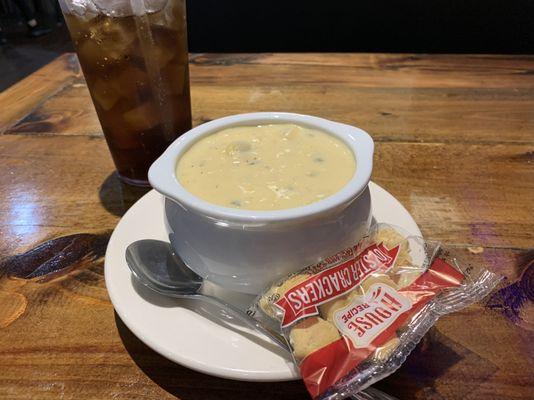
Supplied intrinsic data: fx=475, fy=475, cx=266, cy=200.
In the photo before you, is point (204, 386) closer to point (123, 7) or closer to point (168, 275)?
point (168, 275)

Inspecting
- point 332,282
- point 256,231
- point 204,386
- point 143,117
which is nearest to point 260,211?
point 256,231

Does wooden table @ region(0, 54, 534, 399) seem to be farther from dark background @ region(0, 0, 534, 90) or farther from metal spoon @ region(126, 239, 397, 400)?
dark background @ region(0, 0, 534, 90)

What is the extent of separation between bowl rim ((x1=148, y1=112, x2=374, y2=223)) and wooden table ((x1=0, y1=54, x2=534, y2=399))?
0.74ft

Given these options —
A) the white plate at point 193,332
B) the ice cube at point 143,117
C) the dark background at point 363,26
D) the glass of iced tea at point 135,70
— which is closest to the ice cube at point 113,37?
the glass of iced tea at point 135,70

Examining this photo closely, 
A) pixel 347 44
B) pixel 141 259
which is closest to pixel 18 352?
pixel 141 259

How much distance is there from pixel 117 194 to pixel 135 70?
0.28 m

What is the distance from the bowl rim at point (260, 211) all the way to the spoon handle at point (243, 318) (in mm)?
→ 129

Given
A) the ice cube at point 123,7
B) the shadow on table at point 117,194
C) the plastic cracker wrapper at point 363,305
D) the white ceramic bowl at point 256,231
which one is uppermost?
the ice cube at point 123,7

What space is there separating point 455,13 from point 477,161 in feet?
4.88

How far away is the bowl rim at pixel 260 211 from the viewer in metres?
0.63

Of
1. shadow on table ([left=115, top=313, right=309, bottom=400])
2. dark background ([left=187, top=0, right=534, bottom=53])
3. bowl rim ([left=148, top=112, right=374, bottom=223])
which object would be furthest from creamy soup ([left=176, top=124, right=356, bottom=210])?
dark background ([left=187, top=0, right=534, bottom=53])

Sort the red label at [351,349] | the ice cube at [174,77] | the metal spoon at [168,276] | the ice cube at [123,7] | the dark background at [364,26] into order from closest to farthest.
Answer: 1. the red label at [351,349]
2. the metal spoon at [168,276]
3. the ice cube at [123,7]
4. the ice cube at [174,77]
5. the dark background at [364,26]

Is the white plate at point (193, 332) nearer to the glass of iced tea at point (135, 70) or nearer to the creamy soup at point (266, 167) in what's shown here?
the creamy soup at point (266, 167)

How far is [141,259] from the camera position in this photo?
2.48 ft
